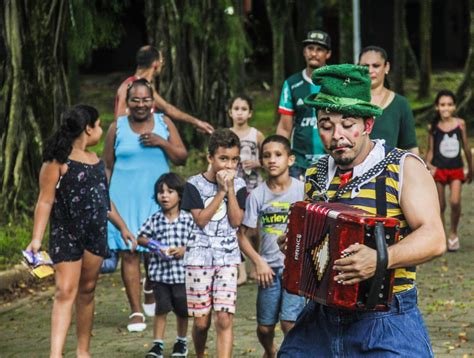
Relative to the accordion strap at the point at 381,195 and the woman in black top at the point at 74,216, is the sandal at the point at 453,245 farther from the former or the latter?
the accordion strap at the point at 381,195

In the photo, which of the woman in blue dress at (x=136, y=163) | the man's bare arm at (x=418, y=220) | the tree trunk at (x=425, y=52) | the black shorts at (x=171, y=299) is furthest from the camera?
the tree trunk at (x=425, y=52)

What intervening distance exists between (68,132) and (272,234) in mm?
1496

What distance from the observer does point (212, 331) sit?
976 centimetres

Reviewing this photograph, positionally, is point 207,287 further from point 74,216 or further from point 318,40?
point 318,40

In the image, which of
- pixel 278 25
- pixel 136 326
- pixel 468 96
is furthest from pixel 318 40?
pixel 278 25

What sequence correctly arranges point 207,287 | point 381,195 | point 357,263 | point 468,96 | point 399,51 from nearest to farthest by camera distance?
point 357,263 < point 381,195 < point 207,287 < point 468,96 < point 399,51

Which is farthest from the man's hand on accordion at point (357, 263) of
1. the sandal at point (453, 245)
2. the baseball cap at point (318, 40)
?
the sandal at point (453, 245)

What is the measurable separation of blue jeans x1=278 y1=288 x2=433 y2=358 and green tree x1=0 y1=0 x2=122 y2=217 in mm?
8884

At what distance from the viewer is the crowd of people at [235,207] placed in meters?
4.99

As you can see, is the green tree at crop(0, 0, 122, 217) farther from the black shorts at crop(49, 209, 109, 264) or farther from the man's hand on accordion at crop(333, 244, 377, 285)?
the man's hand on accordion at crop(333, 244, 377, 285)

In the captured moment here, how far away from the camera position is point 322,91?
5.20 metres

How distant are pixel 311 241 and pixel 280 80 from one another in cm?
2036

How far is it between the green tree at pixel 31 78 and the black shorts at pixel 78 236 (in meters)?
5.43

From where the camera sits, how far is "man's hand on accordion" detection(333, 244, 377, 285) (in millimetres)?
4637
